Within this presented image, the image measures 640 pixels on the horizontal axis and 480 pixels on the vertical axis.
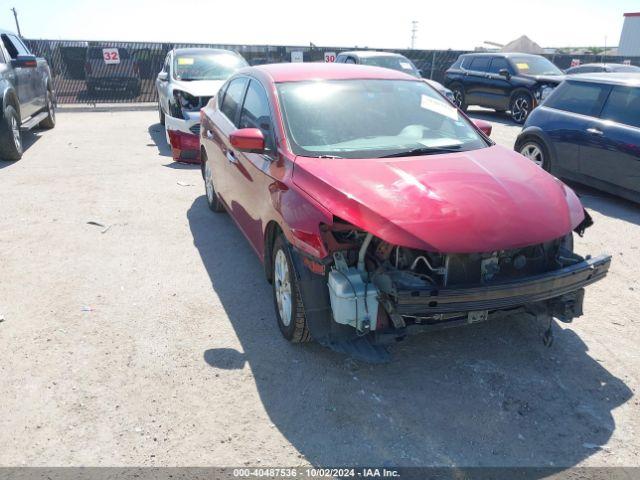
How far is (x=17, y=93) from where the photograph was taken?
30.7 ft

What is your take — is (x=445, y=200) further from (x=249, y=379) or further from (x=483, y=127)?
(x=483, y=127)

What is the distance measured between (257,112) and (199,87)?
5.87m

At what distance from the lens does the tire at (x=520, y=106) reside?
13844 mm

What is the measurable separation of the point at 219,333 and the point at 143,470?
1.31 m

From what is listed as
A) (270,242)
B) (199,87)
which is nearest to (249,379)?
(270,242)

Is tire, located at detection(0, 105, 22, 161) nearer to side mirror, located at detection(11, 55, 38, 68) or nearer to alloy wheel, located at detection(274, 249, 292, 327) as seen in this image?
side mirror, located at detection(11, 55, 38, 68)

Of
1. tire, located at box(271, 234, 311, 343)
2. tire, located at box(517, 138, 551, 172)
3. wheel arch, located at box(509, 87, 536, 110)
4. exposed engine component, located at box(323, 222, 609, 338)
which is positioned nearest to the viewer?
exposed engine component, located at box(323, 222, 609, 338)

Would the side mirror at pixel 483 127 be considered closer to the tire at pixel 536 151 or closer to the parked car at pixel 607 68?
the tire at pixel 536 151

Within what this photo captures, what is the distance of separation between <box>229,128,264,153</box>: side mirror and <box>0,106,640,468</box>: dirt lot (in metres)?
1.26

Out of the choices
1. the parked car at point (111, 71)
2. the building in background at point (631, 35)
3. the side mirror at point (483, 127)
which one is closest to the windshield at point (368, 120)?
the side mirror at point (483, 127)

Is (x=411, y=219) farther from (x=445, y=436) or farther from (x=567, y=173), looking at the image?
(x=567, y=173)

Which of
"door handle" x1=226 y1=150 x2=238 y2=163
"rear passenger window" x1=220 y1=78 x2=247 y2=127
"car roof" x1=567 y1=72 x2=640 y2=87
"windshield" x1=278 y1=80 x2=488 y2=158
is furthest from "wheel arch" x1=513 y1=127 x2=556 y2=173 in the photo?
"door handle" x1=226 y1=150 x2=238 y2=163

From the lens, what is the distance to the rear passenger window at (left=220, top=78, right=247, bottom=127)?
5055 millimetres

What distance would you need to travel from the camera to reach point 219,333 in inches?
151
